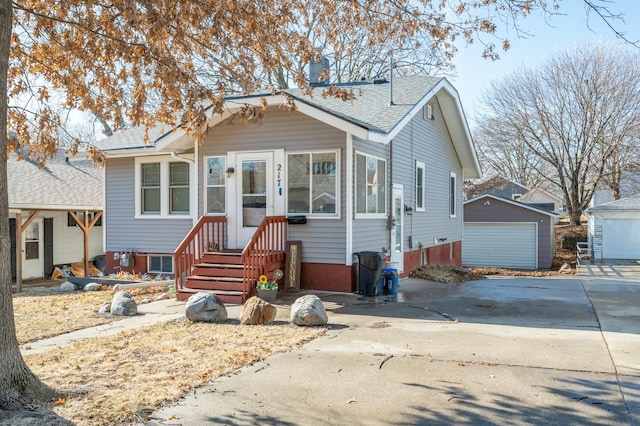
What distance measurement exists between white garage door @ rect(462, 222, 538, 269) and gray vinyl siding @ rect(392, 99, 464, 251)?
830cm

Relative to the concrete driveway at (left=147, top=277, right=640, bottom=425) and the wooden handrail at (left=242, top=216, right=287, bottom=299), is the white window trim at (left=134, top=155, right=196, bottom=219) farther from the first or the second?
the concrete driveway at (left=147, top=277, right=640, bottom=425)

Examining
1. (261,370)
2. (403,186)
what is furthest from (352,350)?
(403,186)

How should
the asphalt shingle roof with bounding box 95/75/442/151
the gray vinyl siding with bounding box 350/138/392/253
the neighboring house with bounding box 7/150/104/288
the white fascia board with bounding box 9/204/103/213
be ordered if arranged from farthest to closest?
1. the neighboring house with bounding box 7/150/104/288
2. the white fascia board with bounding box 9/204/103/213
3. the asphalt shingle roof with bounding box 95/75/442/151
4. the gray vinyl siding with bounding box 350/138/392/253

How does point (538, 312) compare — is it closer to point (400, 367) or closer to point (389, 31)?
point (400, 367)

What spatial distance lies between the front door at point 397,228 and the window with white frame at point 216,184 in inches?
160

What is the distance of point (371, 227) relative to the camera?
1249 centimetres

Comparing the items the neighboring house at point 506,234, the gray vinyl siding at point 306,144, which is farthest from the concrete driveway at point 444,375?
the neighboring house at point 506,234

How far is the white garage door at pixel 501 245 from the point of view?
27578 millimetres

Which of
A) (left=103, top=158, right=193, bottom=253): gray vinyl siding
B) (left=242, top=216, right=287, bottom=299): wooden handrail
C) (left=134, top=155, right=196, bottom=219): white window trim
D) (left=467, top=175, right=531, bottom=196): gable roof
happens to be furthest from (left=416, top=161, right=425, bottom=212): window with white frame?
(left=467, top=175, right=531, bottom=196): gable roof

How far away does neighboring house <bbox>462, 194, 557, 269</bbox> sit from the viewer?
1072 inches

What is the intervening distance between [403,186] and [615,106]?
69.0 feet

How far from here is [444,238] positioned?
1844 centimetres

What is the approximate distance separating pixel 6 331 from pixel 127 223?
10.8 metres

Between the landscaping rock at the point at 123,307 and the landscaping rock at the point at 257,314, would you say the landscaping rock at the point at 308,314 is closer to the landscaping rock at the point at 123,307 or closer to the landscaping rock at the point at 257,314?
the landscaping rock at the point at 257,314
